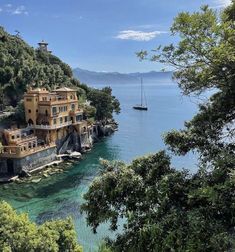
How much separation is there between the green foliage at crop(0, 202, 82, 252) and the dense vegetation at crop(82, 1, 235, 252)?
21.1 feet

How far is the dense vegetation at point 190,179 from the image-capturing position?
18.6 ft

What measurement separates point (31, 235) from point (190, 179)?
27.4 ft

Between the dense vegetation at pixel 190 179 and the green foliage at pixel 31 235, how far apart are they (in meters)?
6.43

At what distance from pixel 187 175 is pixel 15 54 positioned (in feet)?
181

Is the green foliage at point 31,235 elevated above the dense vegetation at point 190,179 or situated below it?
below

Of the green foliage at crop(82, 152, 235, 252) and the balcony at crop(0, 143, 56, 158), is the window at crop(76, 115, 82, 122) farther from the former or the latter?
the green foliage at crop(82, 152, 235, 252)

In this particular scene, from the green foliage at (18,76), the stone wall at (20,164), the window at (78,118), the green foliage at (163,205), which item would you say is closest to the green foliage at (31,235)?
the green foliage at (163,205)

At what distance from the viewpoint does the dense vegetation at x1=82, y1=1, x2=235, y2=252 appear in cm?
568

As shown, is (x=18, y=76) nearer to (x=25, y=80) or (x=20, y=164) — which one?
(x=25, y=80)

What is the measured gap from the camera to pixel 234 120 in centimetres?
818

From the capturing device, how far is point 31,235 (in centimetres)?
1328

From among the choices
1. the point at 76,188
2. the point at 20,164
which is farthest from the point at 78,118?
the point at 76,188

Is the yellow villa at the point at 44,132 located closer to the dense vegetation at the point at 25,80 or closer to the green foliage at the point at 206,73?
the dense vegetation at the point at 25,80

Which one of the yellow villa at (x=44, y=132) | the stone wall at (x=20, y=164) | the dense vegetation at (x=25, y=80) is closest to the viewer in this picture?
the stone wall at (x=20, y=164)
